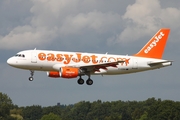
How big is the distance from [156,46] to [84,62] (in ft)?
51.6

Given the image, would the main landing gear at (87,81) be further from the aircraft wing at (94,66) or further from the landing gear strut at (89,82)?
the aircraft wing at (94,66)

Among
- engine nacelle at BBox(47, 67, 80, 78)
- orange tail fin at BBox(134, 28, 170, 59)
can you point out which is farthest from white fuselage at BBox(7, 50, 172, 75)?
orange tail fin at BBox(134, 28, 170, 59)

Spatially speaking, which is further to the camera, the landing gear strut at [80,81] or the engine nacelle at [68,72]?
the landing gear strut at [80,81]

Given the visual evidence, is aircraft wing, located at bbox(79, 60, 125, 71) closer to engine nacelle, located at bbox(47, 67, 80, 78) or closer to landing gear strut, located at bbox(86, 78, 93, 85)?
engine nacelle, located at bbox(47, 67, 80, 78)

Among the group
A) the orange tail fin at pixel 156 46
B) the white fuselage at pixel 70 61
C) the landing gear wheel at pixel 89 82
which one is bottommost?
the landing gear wheel at pixel 89 82

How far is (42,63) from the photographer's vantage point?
3482 inches

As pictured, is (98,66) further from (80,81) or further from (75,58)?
(80,81)

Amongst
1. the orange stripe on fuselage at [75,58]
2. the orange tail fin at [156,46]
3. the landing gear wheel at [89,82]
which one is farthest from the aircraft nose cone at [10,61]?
the orange tail fin at [156,46]

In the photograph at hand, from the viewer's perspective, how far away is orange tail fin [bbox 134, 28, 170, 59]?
325ft

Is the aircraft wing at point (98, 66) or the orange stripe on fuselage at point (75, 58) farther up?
the orange stripe on fuselage at point (75, 58)

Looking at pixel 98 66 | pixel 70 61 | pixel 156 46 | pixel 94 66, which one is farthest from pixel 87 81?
pixel 156 46

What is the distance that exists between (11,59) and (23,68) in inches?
97.9

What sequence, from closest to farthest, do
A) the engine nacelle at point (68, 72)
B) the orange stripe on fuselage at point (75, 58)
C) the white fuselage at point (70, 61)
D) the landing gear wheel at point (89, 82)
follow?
the engine nacelle at point (68, 72) < the white fuselage at point (70, 61) < the orange stripe on fuselage at point (75, 58) < the landing gear wheel at point (89, 82)

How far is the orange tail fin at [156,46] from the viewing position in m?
99.2
